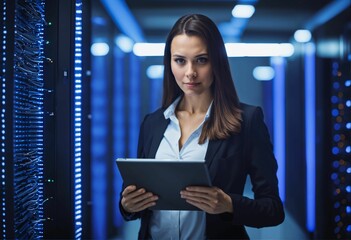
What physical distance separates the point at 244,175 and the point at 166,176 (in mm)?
355

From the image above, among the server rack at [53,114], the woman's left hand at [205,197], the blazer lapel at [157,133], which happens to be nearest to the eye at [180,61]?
the blazer lapel at [157,133]

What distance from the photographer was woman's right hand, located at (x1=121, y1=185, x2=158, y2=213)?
1266mm

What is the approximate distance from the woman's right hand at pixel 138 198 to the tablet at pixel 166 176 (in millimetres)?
15

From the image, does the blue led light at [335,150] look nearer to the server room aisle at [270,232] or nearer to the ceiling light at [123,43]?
the server room aisle at [270,232]

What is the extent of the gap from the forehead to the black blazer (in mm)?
301

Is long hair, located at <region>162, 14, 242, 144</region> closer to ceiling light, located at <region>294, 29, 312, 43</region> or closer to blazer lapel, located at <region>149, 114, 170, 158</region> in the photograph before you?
blazer lapel, located at <region>149, 114, 170, 158</region>

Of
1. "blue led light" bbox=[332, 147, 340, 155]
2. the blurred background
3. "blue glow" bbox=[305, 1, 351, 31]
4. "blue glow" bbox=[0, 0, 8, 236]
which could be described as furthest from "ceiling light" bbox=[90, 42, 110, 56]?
"blue led light" bbox=[332, 147, 340, 155]

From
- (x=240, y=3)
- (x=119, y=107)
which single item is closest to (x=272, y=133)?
(x=240, y=3)

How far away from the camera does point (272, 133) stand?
2432mm

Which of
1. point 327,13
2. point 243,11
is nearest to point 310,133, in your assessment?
point 327,13

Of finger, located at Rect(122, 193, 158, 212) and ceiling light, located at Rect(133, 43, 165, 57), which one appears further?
ceiling light, located at Rect(133, 43, 165, 57)

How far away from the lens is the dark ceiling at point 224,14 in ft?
7.40

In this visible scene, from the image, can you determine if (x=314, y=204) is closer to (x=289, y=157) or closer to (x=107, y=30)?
(x=289, y=157)

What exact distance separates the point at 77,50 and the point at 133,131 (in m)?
1.02
